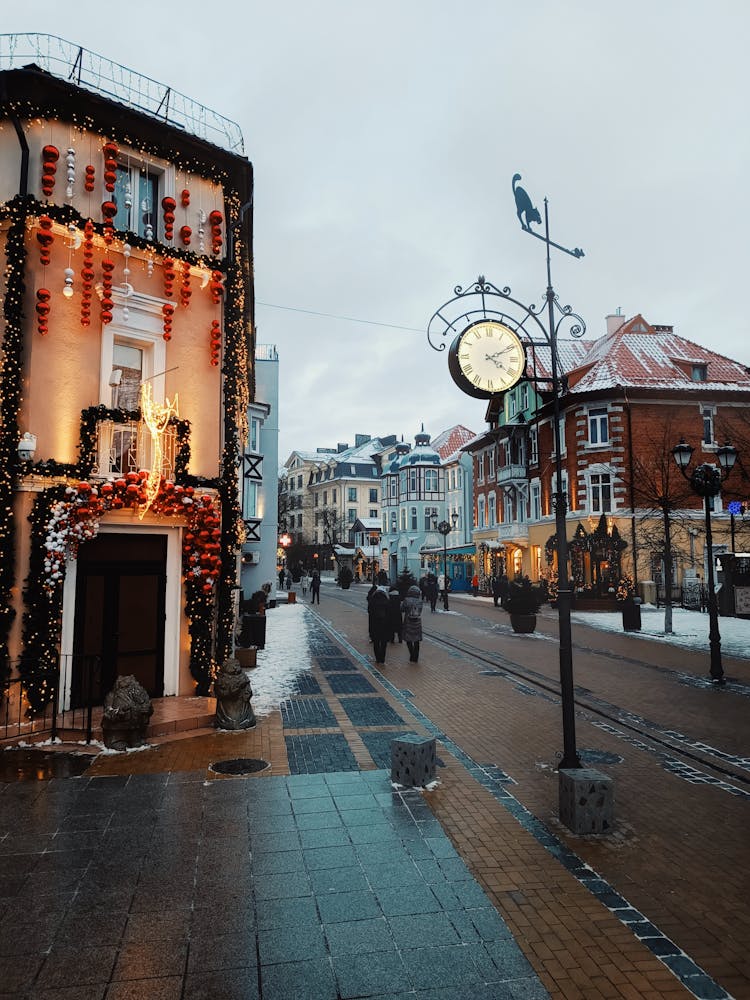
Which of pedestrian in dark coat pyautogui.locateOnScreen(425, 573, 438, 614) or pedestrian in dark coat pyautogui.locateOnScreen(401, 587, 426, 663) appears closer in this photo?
pedestrian in dark coat pyautogui.locateOnScreen(401, 587, 426, 663)

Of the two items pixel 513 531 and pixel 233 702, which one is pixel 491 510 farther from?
pixel 233 702

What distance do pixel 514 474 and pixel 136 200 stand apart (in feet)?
109

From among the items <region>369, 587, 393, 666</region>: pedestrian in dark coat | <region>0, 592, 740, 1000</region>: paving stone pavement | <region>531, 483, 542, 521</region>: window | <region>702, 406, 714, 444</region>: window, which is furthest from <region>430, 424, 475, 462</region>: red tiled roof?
<region>0, 592, 740, 1000</region>: paving stone pavement

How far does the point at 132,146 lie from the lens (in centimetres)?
1193

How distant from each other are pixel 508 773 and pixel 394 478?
2436 inches

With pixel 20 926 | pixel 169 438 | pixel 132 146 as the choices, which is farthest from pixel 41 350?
pixel 20 926

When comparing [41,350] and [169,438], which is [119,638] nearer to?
[169,438]

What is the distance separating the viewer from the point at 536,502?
4081 centimetres

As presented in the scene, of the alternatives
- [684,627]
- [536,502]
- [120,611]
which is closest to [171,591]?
[120,611]

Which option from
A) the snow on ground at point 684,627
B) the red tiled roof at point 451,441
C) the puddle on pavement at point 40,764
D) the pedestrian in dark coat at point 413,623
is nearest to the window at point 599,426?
the snow on ground at point 684,627

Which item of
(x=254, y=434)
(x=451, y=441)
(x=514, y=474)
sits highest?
(x=451, y=441)

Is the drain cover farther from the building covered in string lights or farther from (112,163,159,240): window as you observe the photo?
(112,163,159,240): window

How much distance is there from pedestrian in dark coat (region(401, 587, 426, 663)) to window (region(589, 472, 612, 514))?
21.1 metres

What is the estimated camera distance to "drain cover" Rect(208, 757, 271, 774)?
7.97 m
